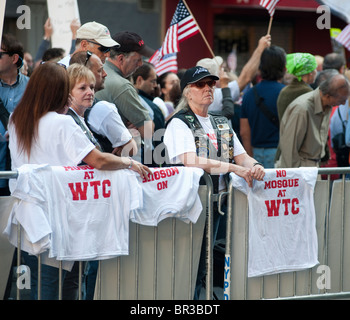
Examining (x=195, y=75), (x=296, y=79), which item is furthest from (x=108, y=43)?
(x=296, y=79)

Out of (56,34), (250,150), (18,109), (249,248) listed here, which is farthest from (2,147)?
(250,150)

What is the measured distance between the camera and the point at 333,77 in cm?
758

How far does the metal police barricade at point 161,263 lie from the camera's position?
505cm

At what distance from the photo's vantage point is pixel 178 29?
8.80 meters

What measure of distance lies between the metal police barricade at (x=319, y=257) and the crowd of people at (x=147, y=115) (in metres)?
0.20

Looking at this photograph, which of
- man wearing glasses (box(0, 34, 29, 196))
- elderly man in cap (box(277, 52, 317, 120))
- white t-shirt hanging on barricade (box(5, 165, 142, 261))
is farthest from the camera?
elderly man in cap (box(277, 52, 317, 120))

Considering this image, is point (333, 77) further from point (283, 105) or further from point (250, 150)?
point (250, 150)

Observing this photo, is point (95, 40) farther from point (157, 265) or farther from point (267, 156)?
point (267, 156)

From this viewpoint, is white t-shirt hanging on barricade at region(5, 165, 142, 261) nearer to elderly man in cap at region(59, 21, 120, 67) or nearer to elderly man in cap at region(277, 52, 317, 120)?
elderly man in cap at region(59, 21, 120, 67)

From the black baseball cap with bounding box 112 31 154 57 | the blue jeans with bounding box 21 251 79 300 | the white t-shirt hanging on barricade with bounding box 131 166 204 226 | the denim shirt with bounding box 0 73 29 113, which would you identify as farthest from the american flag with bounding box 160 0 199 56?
the blue jeans with bounding box 21 251 79 300

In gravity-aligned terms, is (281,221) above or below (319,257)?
above

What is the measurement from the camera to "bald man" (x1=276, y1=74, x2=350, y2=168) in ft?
24.6

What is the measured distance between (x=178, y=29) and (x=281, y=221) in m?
3.99

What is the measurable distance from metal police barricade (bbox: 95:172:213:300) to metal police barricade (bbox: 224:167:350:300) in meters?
0.19
